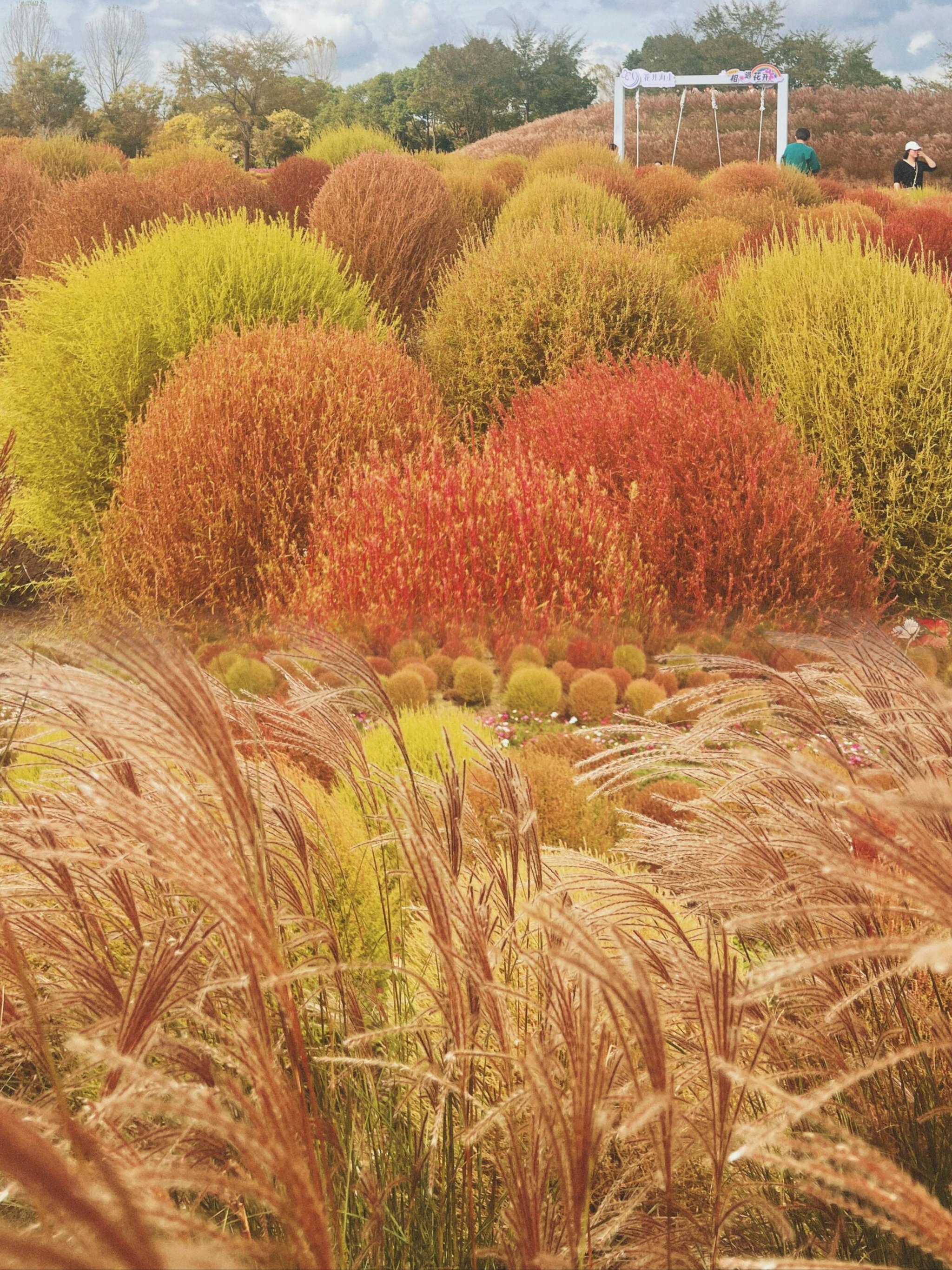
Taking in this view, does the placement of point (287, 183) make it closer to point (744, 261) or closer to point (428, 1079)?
point (744, 261)

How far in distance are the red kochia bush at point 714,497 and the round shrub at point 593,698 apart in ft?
4.71

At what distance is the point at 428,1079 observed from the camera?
1328mm

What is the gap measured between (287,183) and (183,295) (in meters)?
10.9

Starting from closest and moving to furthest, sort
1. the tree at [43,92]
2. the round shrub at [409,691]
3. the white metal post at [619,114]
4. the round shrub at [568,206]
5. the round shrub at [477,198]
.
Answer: the round shrub at [409,691] < the round shrub at [568,206] < the round shrub at [477,198] < the white metal post at [619,114] < the tree at [43,92]

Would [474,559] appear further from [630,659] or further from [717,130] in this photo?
[717,130]

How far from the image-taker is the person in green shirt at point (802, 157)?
20344 mm

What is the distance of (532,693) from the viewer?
3.54 meters

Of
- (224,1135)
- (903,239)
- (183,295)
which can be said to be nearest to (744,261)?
(903,239)

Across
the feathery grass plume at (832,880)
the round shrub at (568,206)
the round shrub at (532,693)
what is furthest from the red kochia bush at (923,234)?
the feathery grass plume at (832,880)

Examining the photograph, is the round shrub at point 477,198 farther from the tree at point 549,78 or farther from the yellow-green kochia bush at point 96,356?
the tree at point 549,78

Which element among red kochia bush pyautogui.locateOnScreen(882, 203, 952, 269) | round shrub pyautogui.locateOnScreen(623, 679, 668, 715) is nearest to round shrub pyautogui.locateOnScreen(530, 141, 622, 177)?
red kochia bush pyautogui.locateOnScreen(882, 203, 952, 269)

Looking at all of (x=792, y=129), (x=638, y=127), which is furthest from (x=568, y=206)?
(x=792, y=129)

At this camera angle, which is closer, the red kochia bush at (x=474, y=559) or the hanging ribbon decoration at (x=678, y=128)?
the red kochia bush at (x=474, y=559)

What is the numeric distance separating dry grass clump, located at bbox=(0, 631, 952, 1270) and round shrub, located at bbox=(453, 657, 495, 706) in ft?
4.53
